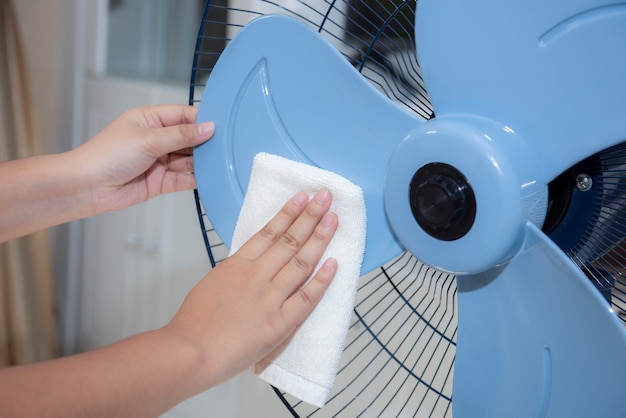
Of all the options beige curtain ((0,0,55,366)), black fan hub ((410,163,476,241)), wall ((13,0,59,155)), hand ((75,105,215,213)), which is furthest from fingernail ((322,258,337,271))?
wall ((13,0,59,155))

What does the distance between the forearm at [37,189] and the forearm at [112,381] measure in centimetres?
36

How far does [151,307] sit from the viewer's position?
1.74 meters

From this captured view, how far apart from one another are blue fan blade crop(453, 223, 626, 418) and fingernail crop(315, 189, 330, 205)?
0.14m

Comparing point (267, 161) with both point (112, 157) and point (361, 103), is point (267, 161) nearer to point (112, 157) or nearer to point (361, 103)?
point (361, 103)

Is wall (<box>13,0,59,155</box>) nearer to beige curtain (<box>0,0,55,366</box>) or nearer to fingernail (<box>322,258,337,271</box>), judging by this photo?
beige curtain (<box>0,0,55,366</box>)

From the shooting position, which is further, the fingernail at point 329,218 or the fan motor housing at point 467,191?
the fingernail at point 329,218

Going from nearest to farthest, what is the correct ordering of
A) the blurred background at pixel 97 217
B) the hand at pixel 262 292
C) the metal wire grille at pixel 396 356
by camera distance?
1. the hand at pixel 262 292
2. the metal wire grille at pixel 396 356
3. the blurred background at pixel 97 217

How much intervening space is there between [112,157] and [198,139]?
169 mm

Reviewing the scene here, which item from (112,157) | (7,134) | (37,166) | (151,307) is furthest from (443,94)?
(7,134)

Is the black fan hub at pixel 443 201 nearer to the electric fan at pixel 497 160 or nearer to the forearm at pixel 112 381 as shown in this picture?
the electric fan at pixel 497 160

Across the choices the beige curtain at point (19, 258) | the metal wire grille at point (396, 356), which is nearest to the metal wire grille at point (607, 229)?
the metal wire grille at point (396, 356)

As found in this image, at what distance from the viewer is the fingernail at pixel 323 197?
0.59m

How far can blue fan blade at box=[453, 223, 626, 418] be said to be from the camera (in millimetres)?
442

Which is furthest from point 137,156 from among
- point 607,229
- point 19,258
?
point 19,258
